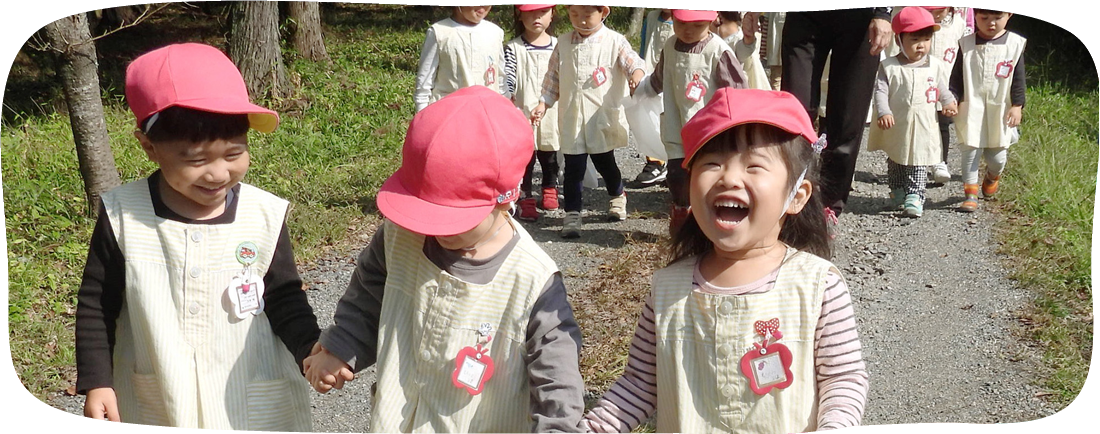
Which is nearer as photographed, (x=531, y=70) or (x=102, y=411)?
(x=102, y=411)

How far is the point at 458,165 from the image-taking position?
2102 millimetres

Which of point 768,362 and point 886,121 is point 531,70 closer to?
point 886,121

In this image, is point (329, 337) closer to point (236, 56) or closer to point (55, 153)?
point (55, 153)

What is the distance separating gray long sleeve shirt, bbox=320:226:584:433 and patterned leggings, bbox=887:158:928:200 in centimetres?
483

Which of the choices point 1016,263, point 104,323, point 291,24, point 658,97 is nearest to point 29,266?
point 104,323

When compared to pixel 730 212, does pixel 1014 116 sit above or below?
below

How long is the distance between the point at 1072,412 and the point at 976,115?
334 centimetres

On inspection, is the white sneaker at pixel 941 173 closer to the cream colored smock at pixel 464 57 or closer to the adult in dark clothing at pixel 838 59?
the adult in dark clothing at pixel 838 59

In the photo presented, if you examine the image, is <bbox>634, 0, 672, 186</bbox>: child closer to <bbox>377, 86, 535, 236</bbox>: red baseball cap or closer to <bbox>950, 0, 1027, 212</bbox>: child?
<bbox>950, 0, 1027, 212</bbox>: child

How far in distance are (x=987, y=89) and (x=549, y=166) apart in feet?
9.44

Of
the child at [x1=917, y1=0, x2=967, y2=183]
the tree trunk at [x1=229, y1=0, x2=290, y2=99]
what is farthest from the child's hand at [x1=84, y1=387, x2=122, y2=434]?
A: the tree trunk at [x1=229, y1=0, x2=290, y2=99]

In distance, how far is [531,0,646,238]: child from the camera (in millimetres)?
Answer: 6203

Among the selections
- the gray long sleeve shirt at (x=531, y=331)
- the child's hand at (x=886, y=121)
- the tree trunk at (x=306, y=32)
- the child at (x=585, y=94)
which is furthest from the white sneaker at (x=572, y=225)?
the tree trunk at (x=306, y=32)

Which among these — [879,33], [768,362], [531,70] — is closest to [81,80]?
[531,70]
